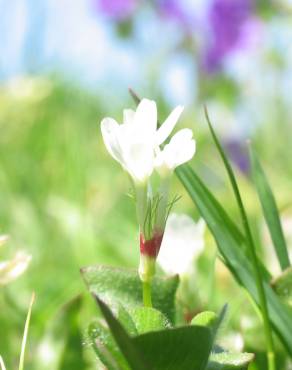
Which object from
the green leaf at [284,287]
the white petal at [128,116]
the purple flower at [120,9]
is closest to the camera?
the white petal at [128,116]

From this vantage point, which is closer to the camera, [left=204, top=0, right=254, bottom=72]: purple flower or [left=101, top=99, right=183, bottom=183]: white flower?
[left=101, top=99, right=183, bottom=183]: white flower

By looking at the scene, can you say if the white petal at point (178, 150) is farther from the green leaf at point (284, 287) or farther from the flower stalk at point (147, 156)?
the green leaf at point (284, 287)

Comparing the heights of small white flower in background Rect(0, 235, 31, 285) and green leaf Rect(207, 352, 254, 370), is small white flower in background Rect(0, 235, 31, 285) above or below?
above

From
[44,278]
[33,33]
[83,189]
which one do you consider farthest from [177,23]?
[44,278]

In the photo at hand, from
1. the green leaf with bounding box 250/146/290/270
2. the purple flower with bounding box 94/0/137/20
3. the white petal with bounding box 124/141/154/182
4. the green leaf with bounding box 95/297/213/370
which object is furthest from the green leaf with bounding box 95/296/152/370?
the purple flower with bounding box 94/0/137/20

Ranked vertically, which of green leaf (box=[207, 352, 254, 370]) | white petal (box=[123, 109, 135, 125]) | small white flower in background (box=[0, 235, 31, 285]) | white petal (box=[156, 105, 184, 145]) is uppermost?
white petal (box=[123, 109, 135, 125])

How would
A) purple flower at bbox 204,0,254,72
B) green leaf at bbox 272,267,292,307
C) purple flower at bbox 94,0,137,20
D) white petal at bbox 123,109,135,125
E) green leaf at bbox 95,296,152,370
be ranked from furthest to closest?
purple flower at bbox 94,0,137,20
purple flower at bbox 204,0,254,72
green leaf at bbox 272,267,292,307
white petal at bbox 123,109,135,125
green leaf at bbox 95,296,152,370

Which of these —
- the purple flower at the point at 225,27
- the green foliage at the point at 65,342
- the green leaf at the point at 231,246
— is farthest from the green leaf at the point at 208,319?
the purple flower at the point at 225,27

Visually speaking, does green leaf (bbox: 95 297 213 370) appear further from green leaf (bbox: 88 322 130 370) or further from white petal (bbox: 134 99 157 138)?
white petal (bbox: 134 99 157 138)

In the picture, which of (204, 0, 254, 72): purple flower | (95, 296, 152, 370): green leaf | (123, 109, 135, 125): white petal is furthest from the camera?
(204, 0, 254, 72): purple flower
